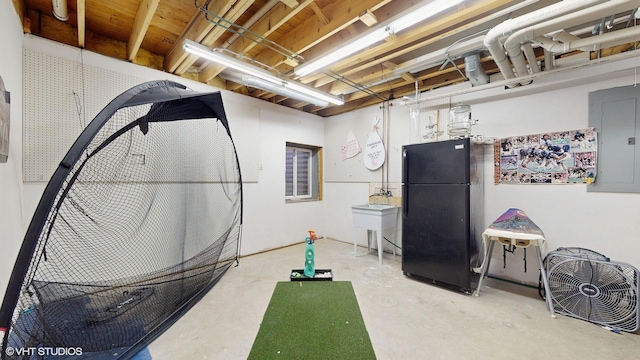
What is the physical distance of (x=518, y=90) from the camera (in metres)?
2.95

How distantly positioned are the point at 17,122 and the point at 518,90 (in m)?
5.16

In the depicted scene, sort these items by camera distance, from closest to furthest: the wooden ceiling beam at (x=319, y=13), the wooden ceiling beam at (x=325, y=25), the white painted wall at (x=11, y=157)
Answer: the white painted wall at (x=11, y=157)
the wooden ceiling beam at (x=325, y=25)
the wooden ceiling beam at (x=319, y=13)

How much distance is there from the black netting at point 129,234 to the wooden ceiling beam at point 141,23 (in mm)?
707

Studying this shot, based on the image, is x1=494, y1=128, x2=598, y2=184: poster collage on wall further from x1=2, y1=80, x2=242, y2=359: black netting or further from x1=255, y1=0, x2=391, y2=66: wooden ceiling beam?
x1=2, y1=80, x2=242, y2=359: black netting

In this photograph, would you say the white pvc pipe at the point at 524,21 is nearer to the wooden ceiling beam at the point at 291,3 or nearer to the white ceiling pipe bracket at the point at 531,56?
the white ceiling pipe bracket at the point at 531,56

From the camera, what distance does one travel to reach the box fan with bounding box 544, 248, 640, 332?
2.06 meters

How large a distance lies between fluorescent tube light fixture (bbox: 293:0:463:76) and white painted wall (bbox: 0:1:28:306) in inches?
94.8

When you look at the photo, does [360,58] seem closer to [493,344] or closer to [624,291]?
[493,344]

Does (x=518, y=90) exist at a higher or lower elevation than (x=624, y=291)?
higher

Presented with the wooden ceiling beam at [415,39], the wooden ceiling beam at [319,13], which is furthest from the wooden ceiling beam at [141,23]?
the wooden ceiling beam at [415,39]

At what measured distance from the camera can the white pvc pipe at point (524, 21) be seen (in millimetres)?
1676

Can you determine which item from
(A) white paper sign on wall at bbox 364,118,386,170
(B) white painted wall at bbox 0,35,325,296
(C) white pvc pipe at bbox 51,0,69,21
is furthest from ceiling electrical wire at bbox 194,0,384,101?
(B) white painted wall at bbox 0,35,325,296

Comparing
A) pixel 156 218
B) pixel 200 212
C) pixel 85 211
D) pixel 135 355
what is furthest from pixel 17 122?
pixel 135 355

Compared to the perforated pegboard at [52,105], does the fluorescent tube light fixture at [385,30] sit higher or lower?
higher
